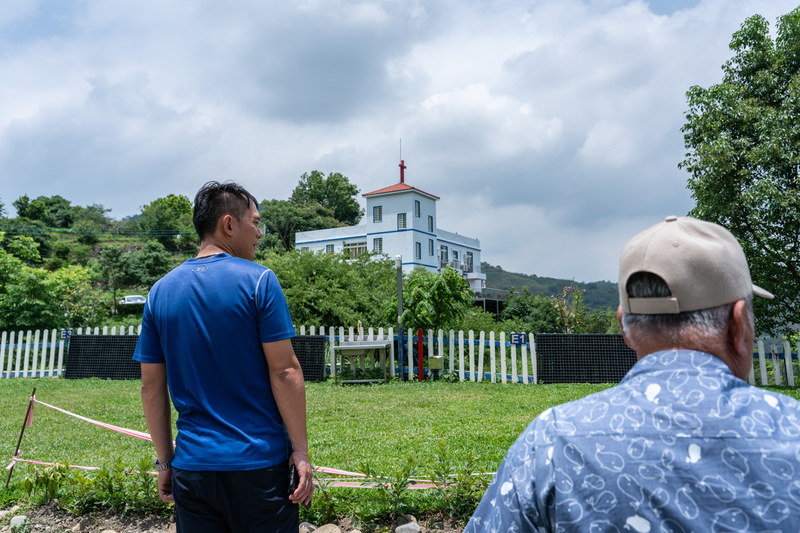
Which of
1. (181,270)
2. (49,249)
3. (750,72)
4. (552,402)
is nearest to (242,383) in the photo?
(181,270)

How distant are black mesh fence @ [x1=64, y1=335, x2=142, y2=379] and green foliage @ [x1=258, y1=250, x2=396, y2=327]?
170 inches

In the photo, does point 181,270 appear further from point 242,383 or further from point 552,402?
point 552,402

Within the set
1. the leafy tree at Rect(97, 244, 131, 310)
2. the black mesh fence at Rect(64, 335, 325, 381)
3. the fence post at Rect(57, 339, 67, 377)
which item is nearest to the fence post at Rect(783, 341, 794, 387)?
the black mesh fence at Rect(64, 335, 325, 381)

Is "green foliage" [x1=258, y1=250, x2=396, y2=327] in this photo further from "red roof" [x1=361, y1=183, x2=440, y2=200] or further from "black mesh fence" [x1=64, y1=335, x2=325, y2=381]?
"red roof" [x1=361, y1=183, x2=440, y2=200]

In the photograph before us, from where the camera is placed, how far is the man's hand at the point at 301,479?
2021 mm

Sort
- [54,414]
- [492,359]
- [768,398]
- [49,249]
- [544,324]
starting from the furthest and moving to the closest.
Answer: [49,249]
[544,324]
[492,359]
[54,414]
[768,398]

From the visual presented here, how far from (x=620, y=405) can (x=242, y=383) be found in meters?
1.42

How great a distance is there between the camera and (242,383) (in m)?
2.00

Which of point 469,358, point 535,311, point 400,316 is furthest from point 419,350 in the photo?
point 535,311

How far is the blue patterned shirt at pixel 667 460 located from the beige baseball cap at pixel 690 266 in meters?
0.10

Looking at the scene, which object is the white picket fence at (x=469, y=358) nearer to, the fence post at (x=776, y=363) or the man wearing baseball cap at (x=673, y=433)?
the fence post at (x=776, y=363)

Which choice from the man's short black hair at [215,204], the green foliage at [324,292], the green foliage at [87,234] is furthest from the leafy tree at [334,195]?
the man's short black hair at [215,204]

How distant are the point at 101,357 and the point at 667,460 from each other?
53.0 feet

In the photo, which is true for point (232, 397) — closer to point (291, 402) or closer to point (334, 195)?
point (291, 402)
